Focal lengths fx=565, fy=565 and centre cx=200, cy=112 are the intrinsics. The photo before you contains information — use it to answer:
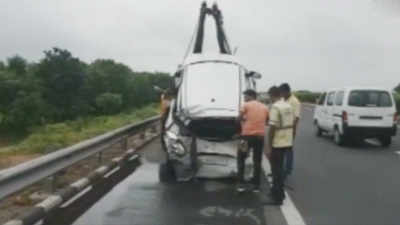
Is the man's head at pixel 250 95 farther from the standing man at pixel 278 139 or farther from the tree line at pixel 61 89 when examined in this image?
the tree line at pixel 61 89

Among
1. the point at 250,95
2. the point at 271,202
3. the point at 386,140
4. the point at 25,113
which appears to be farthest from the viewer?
the point at 25,113

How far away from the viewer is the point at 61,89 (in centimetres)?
9088

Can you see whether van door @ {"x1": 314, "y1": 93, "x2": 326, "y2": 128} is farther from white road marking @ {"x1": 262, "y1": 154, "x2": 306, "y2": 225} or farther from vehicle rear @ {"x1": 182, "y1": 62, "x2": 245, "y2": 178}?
white road marking @ {"x1": 262, "y1": 154, "x2": 306, "y2": 225}

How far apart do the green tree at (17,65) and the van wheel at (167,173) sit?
9149 centimetres

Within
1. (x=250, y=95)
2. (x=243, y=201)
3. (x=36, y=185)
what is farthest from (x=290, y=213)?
(x=36, y=185)

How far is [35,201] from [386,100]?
507 inches

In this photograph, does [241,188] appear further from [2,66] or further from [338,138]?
[2,66]

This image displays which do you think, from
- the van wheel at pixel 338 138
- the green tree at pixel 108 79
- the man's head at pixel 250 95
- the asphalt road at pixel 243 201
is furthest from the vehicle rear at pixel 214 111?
the green tree at pixel 108 79

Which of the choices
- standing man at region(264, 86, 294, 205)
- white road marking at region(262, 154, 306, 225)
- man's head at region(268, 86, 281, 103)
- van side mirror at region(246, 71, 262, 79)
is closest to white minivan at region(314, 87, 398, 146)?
van side mirror at region(246, 71, 262, 79)

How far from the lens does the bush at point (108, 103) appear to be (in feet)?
307

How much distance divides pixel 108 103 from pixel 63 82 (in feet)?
27.1

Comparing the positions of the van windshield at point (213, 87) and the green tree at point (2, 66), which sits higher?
the green tree at point (2, 66)

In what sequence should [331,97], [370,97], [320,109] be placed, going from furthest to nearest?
[320,109] → [331,97] → [370,97]

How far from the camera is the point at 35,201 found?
27.6 feet
